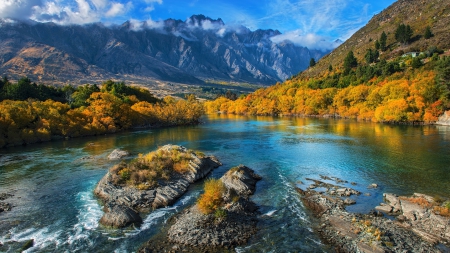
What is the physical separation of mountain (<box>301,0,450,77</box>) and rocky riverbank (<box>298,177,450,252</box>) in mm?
110104

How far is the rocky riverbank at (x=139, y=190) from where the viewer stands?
A: 21.7 meters

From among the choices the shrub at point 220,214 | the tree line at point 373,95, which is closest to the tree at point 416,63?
the tree line at point 373,95

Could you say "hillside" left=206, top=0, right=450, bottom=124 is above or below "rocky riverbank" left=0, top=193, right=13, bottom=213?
above

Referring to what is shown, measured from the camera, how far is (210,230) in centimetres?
1903

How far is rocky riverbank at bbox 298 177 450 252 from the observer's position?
17234 millimetres

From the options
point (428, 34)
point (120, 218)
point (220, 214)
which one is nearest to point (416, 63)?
point (428, 34)

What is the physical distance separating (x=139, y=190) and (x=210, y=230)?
406 inches

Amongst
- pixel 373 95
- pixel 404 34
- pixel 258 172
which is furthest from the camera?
pixel 404 34

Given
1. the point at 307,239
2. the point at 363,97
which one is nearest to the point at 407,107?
the point at 363,97

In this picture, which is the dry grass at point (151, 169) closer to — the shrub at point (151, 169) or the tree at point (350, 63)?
the shrub at point (151, 169)

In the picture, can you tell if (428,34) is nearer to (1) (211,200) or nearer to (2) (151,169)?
(2) (151,169)

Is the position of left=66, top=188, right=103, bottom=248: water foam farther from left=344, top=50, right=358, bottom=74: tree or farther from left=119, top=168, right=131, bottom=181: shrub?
left=344, top=50, right=358, bottom=74: tree

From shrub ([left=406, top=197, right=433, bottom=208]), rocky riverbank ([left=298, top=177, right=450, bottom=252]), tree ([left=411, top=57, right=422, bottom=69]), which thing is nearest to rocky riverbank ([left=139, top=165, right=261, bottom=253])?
rocky riverbank ([left=298, top=177, right=450, bottom=252])

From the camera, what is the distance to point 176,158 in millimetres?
34250
